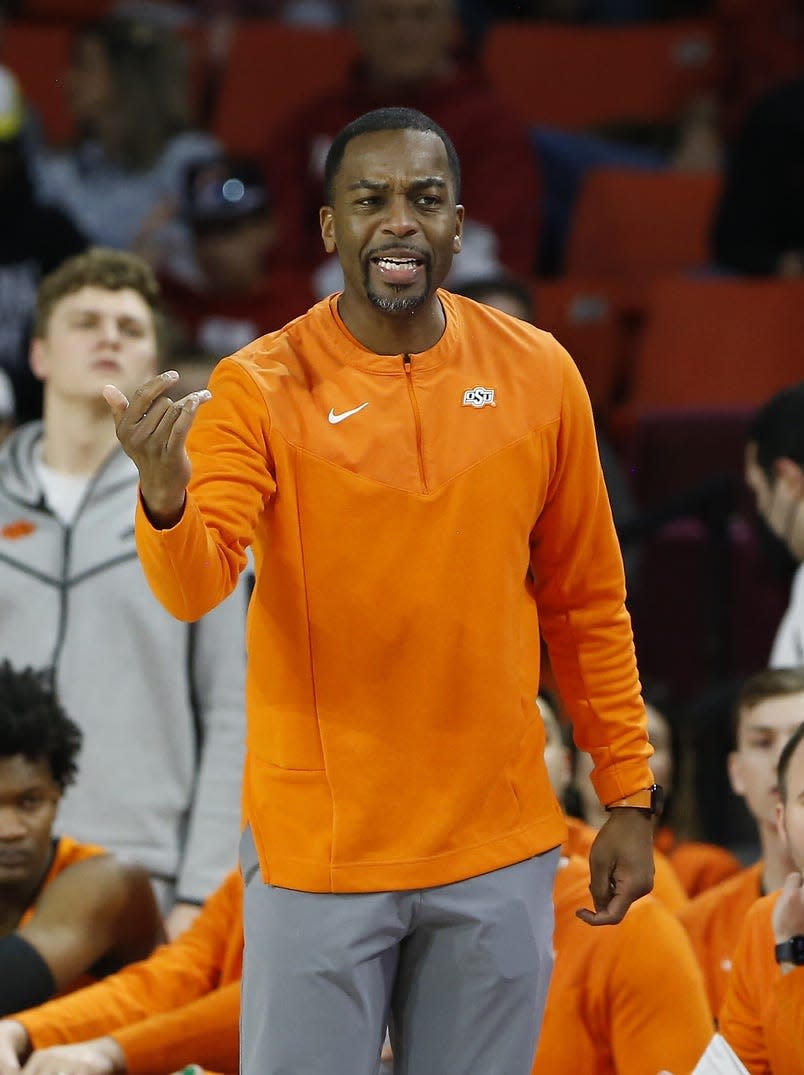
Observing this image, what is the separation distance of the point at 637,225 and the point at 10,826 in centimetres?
381

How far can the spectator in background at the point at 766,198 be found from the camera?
6191mm

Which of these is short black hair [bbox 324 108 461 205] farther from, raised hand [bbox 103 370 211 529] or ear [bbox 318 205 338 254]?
raised hand [bbox 103 370 211 529]

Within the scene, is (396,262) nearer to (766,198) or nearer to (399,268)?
(399,268)

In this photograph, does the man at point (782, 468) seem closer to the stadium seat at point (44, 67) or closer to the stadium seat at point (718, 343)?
the stadium seat at point (718, 343)

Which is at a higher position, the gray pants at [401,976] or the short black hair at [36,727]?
the short black hair at [36,727]

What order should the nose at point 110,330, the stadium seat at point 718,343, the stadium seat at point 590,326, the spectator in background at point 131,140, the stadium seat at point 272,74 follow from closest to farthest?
the nose at point 110,330
the stadium seat at point 718,343
the stadium seat at point 590,326
the spectator in background at point 131,140
the stadium seat at point 272,74

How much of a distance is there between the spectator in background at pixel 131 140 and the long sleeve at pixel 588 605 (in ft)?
14.0

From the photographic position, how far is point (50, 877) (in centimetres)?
354

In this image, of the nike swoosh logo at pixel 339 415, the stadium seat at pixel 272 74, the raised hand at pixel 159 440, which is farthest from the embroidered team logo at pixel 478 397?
the stadium seat at pixel 272 74

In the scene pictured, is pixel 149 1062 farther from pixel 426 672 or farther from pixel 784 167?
pixel 784 167

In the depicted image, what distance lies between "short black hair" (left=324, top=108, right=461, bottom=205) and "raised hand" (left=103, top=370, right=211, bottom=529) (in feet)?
1.31

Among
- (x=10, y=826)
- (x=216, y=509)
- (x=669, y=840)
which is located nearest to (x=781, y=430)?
(x=669, y=840)

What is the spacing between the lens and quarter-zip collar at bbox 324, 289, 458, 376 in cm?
233

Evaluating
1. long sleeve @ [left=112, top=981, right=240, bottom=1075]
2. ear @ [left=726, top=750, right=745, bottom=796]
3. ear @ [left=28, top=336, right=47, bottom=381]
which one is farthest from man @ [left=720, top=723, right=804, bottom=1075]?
ear @ [left=28, top=336, right=47, bottom=381]
